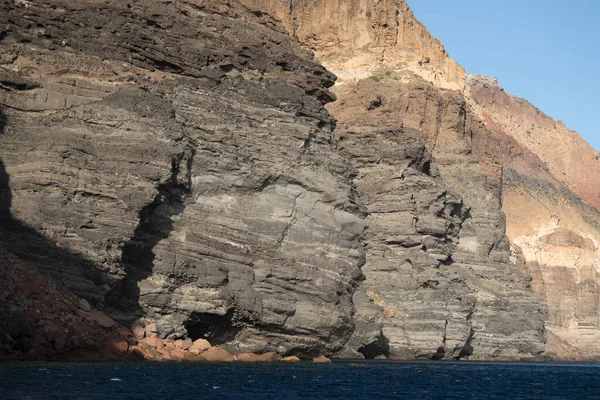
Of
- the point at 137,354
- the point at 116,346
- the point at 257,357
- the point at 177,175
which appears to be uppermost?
the point at 177,175

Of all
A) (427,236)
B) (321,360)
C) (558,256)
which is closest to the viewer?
(321,360)

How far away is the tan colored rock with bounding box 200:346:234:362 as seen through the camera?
58.7m

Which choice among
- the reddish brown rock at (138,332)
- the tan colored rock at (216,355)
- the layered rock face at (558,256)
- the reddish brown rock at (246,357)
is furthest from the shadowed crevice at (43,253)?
the layered rock face at (558,256)

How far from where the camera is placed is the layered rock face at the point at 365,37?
139m

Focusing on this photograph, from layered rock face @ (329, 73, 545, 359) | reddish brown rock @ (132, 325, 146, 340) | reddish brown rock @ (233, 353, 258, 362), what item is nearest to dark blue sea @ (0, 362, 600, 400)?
reddish brown rock @ (233, 353, 258, 362)

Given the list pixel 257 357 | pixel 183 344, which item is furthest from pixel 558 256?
pixel 183 344

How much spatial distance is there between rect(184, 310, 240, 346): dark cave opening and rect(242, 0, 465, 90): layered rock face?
78750 mm

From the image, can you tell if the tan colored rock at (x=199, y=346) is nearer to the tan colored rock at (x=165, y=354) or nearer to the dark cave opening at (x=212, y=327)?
the dark cave opening at (x=212, y=327)

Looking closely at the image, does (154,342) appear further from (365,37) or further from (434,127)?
(365,37)

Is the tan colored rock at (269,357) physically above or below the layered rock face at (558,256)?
below

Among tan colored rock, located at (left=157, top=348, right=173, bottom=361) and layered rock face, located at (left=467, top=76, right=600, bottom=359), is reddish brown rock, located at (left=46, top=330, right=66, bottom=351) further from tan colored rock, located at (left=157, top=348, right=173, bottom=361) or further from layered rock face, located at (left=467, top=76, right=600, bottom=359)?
layered rock face, located at (left=467, top=76, right=600, bottom=359)

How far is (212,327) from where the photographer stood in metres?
60.6

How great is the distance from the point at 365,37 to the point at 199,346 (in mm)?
90095

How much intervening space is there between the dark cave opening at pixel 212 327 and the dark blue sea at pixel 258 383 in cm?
410
